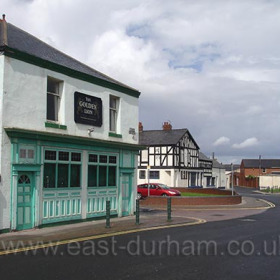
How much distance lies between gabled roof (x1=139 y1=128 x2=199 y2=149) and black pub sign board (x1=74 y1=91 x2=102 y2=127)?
34.8 m

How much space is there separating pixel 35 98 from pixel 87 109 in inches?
122

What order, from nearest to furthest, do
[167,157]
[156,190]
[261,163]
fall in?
1. [156,190]
2. [167,157]
3. [261,163]

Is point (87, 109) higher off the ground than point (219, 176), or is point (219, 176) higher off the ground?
point (87, 109)

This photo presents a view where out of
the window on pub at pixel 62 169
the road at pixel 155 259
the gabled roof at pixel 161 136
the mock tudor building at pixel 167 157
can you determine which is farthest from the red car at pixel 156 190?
the road at pixel 155 259

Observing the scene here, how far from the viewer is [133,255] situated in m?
10.3

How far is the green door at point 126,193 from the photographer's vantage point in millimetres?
20716

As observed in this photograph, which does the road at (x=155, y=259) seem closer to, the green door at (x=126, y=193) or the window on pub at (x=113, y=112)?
the green door at (x=126, y=193)

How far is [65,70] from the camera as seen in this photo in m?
16.9

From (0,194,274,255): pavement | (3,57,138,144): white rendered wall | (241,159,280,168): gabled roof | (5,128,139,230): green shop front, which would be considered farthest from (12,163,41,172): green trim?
(241,159,280,168): gabled roof

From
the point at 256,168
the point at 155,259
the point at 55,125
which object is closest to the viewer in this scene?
the point at 155,259

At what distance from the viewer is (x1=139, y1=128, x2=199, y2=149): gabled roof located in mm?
54094

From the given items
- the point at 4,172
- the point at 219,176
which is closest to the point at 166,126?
the point at 219,176

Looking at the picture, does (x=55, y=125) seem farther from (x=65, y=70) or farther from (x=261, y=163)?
(x=261, y=163)

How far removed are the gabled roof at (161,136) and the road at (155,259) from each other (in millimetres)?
40182
